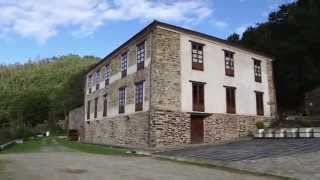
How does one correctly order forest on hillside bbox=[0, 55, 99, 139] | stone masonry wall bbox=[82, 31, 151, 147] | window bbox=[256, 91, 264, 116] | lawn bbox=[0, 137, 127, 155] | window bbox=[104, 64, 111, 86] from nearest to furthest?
1. lawn bbox=[0, 137, 127, 155]
2. stone masonry wall bbox=[82, 31, 151, 147]
3. window bbox=[256, 91, 264, 116]
4. window bbox=[104, 64, 111, 86]
5. forest on hillside bbox=[0, 55, 99, 139]

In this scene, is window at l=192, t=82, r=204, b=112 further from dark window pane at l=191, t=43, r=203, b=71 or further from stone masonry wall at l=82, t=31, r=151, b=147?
stone masonry wall at l=82, t=31, r=151, b=147

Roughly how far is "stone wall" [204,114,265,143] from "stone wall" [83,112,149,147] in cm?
479

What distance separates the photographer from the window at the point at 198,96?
29.3 m

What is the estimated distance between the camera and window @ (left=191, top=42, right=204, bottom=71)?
97.8ft

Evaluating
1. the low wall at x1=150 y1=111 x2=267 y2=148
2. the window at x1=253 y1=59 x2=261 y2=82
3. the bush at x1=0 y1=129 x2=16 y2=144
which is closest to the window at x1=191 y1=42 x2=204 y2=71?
the low wall at x1=150 y1=111 x2=267 y2=148

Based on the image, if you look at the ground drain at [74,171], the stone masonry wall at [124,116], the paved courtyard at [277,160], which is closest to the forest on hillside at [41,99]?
the stone masonry wall at [124,116]

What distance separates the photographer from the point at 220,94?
31250 mm

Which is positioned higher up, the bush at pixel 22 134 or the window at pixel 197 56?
the window at pixel 197 56

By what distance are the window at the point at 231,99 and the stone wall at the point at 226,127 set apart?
48 cm

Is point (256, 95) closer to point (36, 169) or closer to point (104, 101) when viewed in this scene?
point (104, 101)

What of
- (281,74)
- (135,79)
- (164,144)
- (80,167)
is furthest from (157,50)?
(281,74)

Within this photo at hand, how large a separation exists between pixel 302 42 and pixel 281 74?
409 centimetres

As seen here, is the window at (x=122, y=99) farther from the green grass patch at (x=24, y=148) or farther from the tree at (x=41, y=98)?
the tree at (x=41, y=98)

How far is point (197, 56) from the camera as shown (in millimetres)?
30125
